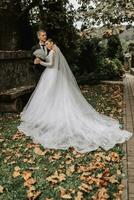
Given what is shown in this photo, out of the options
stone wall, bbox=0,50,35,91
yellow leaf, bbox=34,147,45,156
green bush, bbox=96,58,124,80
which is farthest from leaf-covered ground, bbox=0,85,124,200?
green bush, bbox=96,58,124,80

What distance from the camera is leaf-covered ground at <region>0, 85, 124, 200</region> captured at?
19.0 ft

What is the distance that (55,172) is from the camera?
6.51 meters

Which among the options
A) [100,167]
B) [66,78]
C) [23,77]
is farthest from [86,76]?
[100,167]

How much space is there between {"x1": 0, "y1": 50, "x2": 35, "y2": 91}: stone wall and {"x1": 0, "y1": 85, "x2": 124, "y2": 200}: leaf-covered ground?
403cm

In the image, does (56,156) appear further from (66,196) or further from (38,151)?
(66,196)

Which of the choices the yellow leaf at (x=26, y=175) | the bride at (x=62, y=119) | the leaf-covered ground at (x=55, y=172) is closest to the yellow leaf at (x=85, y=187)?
the leaf-covered ground at (x=55, y=172)

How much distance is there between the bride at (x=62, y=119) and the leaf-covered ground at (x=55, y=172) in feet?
0.82

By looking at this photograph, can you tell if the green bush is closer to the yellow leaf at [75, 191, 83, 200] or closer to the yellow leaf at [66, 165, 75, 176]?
the yellow leaf at [66, 165, 75, 176]

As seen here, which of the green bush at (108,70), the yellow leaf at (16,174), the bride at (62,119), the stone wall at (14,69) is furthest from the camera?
the green bush at (108,70)

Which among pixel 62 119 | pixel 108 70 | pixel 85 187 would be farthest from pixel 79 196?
pixel 108 70

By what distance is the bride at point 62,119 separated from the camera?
8.03 meters

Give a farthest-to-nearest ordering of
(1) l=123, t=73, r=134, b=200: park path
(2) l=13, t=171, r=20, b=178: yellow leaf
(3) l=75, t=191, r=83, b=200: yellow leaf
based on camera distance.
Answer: (2) l=13, t=171, r=20, b=178: yellow leaf < (1) l=123, t=73, r=134, b=200: park path < (3) l=75, t=191, r=83, b=200: yellow leaf

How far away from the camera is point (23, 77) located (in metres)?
14.2

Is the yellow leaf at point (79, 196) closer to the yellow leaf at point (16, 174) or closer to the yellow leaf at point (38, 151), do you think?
Answer: the yellow leaf at point (16, 174)
